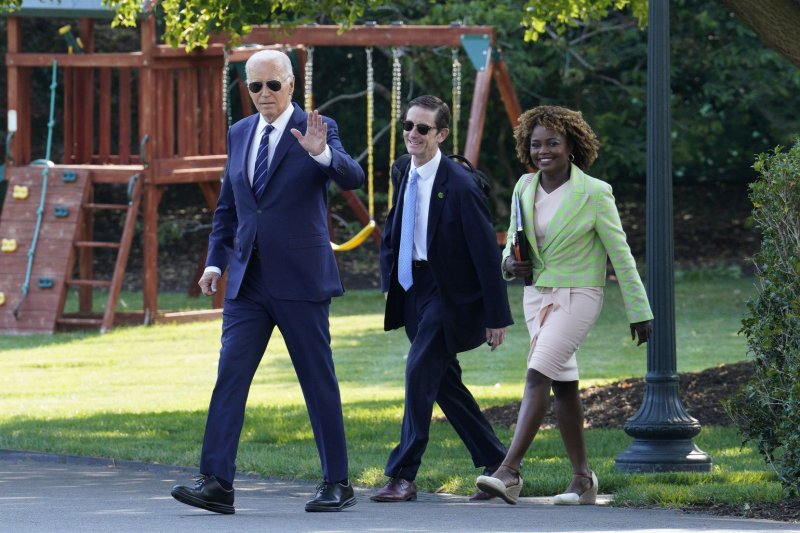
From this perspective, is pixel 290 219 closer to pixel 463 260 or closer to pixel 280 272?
pixel 280 272

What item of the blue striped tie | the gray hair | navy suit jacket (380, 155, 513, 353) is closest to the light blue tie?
navy suit jacket (380, 155, 513, 353)

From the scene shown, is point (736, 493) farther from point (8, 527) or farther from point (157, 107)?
point (157, 107)

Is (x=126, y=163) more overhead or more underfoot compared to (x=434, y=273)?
more overhead

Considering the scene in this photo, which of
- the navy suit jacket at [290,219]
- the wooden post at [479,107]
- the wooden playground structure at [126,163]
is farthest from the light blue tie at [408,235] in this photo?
the wooden post at [479,107]

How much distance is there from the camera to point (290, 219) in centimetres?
763

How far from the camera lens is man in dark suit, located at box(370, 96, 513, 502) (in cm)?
813

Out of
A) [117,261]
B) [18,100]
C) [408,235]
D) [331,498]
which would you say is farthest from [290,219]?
[18,100]

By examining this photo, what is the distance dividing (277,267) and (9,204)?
537 inches

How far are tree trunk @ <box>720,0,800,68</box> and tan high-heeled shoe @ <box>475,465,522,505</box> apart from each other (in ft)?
13.4

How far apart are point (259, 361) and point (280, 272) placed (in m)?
0.41

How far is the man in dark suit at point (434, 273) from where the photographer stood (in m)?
8.13

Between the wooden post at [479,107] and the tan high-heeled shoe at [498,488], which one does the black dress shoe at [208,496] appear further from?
the wooden post at [479,107]

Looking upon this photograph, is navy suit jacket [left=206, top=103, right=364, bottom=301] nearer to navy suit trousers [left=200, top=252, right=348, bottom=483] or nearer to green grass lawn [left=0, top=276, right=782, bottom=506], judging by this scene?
navy suit trousers [left=200, top=252, right=348, bottom=483]

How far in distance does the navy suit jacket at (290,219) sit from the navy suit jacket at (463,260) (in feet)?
2.11
